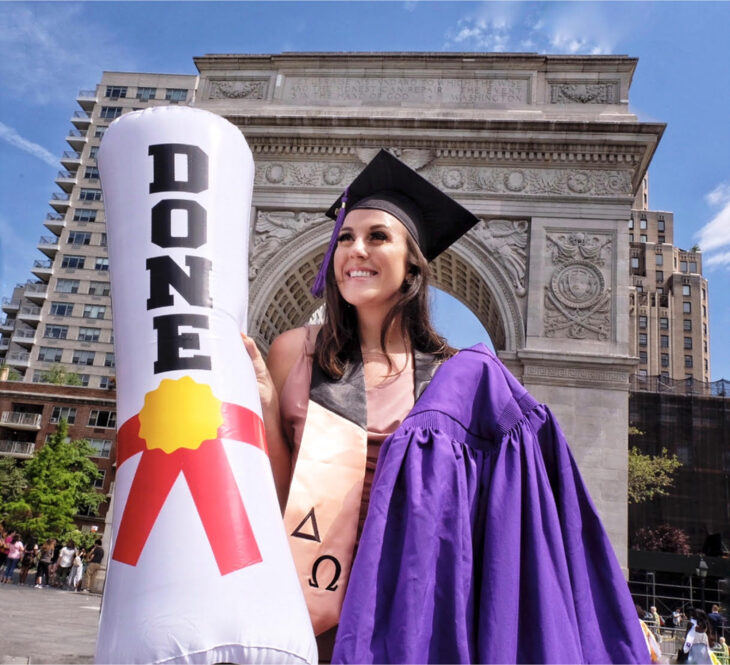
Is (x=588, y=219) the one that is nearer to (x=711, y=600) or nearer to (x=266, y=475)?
(x=266, y=475)

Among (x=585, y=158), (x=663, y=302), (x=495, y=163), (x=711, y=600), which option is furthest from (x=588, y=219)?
(x=663, y=302)

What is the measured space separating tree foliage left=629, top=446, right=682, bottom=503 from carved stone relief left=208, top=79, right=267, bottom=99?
2271 cm

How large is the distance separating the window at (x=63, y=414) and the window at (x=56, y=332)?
11827 millimetres

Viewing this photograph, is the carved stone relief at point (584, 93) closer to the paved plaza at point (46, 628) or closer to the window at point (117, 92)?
the paved plaza at point (46, 628)

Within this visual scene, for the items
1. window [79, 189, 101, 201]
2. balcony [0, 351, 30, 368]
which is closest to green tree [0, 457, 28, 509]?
balcony [0, 351, 30, 368]

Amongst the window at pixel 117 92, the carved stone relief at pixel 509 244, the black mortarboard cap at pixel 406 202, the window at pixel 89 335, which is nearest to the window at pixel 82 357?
the window at pixel 89 335

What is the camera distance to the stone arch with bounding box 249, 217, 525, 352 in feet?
53.8

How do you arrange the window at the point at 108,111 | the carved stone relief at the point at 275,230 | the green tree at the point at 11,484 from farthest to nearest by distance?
the window at the point at 108,111
the green tree at the point at 11,484
the carved stone relief at the point at 275,230

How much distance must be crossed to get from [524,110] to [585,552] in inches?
669

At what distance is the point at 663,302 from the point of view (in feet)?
244

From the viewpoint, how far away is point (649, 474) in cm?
3105

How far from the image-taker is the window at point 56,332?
52.2 m

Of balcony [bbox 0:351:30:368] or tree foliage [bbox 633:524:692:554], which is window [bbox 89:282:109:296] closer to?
balcony [bbox 0:351:30:368]

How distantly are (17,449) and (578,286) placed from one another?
1421 inches
